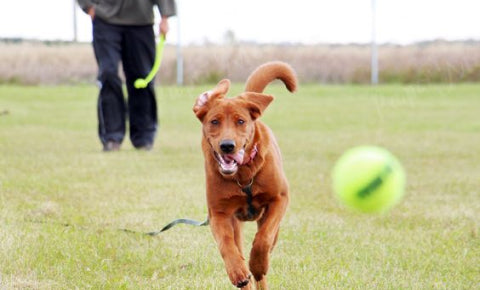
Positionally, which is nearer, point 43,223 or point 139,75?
point 43,223

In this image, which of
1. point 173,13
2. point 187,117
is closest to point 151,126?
point 173,13

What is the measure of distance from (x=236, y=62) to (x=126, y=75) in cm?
1348

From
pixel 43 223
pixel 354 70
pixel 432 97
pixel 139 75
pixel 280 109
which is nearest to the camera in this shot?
pixel 43 223

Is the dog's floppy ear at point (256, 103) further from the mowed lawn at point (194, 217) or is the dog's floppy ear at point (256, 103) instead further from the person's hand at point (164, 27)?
the person's hand at point (164, 27)

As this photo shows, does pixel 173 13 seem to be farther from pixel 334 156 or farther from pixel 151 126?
pixel 334 156

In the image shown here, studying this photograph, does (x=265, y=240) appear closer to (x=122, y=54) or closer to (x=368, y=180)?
(x=368, y=180)

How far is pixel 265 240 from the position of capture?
3777 millimetres

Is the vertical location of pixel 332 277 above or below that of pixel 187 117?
above

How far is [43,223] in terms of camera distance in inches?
216

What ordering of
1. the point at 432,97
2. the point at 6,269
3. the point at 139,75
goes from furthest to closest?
1. the point at 432,97
2. the point at 139,75
3. the point at 6,269

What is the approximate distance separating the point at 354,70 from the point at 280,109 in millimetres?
7309

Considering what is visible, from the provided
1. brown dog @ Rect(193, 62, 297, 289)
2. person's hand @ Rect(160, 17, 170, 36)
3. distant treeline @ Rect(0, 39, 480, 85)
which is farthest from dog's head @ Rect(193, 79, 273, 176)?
distant treeline @ Rect(0, 39, 480, 85)

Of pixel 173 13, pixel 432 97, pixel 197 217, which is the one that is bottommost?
pixel 432 97

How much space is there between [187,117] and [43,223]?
39.7ft
